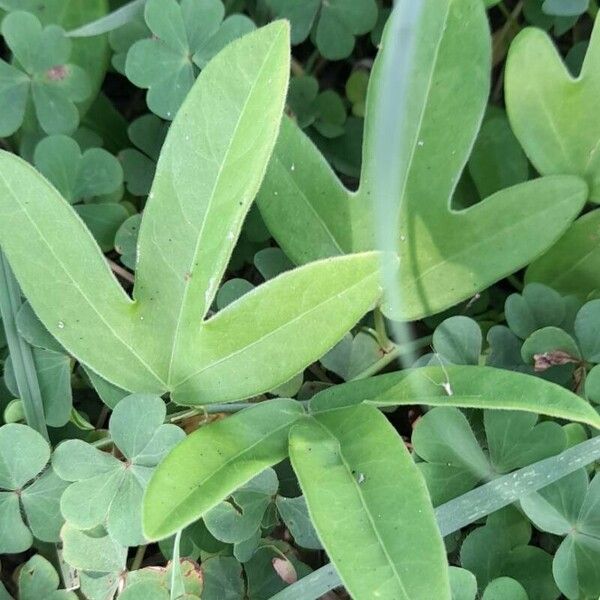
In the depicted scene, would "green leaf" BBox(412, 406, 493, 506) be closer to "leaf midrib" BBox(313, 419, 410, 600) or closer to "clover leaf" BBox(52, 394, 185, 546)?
"leaf midrib" BBox(313, 419, 410, 600)

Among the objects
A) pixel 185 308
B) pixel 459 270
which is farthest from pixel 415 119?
pixel 185 308

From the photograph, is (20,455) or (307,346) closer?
(307,346)

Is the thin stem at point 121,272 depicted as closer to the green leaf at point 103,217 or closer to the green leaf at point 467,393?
the green leaf at point 103,217

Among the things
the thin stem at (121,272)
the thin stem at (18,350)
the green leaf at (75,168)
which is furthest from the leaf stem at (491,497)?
the green leaf at (75,168)

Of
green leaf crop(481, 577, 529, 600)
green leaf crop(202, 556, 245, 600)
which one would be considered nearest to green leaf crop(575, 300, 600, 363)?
green leaf crop(481, 577, 529, 600)

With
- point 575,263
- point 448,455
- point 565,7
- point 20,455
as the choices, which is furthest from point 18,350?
point 565,7

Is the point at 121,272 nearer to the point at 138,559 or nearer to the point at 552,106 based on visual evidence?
the point at 138,559
